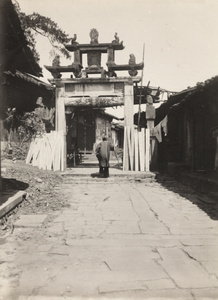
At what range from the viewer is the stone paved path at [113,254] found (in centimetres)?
320

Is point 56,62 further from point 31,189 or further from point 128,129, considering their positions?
point 31,189

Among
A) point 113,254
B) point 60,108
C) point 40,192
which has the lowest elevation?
point 113,254

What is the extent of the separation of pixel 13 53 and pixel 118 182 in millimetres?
6043

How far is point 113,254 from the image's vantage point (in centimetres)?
420

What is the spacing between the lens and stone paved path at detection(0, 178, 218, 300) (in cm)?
320

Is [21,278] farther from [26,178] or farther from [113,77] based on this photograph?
[113,77]

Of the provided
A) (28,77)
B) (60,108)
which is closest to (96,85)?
(60,108)

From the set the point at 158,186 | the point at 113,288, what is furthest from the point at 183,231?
the point at 158,186

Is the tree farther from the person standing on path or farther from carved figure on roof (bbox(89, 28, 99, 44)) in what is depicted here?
the person standing on path

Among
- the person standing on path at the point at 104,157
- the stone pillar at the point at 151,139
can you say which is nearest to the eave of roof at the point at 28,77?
the person standing on path at the point at 104,157

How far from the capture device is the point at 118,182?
11.0 meters

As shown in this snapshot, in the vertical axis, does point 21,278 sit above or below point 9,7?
below

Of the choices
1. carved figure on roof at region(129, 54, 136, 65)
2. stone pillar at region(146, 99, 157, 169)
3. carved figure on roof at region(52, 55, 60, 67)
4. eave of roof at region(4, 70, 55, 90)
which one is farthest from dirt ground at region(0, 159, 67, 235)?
carved figure on roof at region(129, 54, 136, 65)

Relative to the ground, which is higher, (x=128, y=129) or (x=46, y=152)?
(x=128, y=129)
